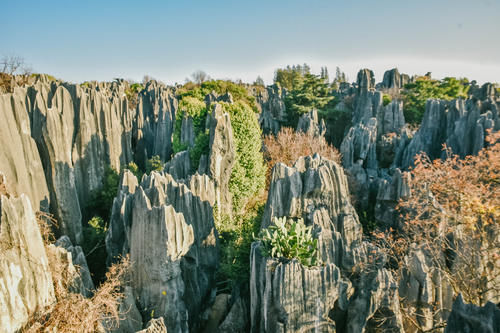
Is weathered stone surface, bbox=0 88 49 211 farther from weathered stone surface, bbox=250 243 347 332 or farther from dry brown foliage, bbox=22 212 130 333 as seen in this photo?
weathered stone surface, bbox=250 243 347 332

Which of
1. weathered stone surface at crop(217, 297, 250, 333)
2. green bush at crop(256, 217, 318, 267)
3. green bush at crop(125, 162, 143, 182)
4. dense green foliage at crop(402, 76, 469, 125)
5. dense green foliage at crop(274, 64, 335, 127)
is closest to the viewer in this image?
green bush at crop(256, 217, 318, 267)

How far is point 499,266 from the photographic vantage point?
32.6 ft

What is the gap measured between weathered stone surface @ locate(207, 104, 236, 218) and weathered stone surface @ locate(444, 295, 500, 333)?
493 inches

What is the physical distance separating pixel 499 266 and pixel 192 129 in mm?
18845

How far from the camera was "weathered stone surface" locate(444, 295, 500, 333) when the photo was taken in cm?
525

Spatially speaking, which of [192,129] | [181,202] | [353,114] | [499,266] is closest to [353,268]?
[499,266]

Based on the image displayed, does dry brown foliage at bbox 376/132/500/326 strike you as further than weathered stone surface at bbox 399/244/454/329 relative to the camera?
No

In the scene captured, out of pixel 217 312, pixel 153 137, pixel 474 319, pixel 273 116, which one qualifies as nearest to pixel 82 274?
pixel 217 312

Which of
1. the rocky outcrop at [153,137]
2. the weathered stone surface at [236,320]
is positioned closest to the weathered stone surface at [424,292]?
the weathered stone surface at [236,320]

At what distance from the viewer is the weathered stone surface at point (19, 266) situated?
6.64 m

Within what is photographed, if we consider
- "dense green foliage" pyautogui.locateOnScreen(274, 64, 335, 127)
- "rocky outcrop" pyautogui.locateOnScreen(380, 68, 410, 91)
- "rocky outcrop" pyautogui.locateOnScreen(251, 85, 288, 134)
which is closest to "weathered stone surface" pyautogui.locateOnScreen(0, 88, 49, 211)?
"rocky outcrop" pyautogui.locateOnScreen(251, 85, 288, 134)

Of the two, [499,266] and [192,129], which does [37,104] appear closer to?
[192,129]

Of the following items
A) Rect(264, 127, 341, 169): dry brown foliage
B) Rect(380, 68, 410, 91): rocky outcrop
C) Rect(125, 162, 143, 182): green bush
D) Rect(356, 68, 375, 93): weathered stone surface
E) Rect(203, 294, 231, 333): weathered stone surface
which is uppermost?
Rect(380, 68, 410, 91): rocky outcrop

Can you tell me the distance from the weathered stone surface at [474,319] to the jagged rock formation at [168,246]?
7933 millimetres
